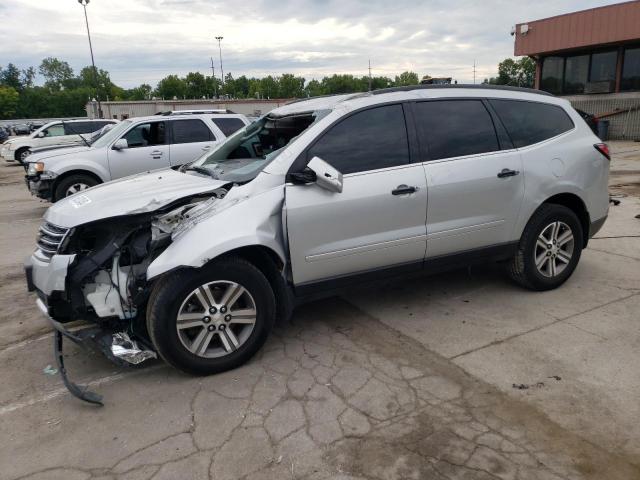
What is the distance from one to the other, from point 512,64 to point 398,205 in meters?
120

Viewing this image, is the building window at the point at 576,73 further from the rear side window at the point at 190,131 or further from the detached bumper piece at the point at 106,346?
the detached bumper piece at the point at 106,346

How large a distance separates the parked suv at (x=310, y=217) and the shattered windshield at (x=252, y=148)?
0.02m

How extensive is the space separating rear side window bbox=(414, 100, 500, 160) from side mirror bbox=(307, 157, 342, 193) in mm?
936

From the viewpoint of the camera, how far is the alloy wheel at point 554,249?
15.5 feet

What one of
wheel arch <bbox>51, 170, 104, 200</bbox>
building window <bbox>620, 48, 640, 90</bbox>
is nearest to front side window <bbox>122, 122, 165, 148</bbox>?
wheel arch <bbox>51, 170, 104, 200</bbox>

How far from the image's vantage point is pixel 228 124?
34.2 ft

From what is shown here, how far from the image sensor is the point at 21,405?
10.8ft

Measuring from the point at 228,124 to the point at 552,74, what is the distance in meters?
20.5

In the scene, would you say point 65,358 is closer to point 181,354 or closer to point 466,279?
Result: point 181,354

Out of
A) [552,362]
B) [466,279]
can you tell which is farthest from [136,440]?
[466,279]

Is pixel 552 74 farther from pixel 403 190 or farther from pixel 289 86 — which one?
pixel 289 86

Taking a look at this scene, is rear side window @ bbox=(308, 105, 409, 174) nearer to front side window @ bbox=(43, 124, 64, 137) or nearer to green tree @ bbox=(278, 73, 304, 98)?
front side window @ bbox=(43, 124, 64, 137)

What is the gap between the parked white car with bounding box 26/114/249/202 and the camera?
9.50 m

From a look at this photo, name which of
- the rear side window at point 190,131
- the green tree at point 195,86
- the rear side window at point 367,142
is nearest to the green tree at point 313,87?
the green tree at point 195,86
